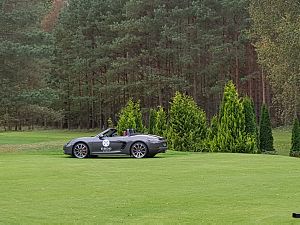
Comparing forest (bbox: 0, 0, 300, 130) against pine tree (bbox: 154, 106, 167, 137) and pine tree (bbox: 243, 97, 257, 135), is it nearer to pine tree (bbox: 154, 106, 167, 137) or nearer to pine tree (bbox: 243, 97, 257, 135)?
pine tree (bbox: 243, 97, 257, 135)

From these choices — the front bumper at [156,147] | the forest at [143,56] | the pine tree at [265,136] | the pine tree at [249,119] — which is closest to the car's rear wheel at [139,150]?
the front bumper at [156,147]

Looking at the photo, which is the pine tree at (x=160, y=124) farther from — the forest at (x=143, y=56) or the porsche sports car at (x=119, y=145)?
the forest at (x=143, y=56)

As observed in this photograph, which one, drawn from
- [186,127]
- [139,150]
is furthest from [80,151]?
[186,127]

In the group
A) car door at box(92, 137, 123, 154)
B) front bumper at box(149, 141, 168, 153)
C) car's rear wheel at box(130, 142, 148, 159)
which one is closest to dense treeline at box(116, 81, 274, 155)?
front bumper at box(149, 141, 168, 153)

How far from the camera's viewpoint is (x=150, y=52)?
191ft

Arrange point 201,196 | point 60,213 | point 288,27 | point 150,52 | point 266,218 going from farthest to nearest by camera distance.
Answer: point 150,52 → point 288,27 → point 201,196 → point 60,213 → point 266,218

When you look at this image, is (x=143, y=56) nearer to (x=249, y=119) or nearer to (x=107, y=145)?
(x=249, y=119)

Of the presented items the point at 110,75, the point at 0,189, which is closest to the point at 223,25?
the point at 110,75

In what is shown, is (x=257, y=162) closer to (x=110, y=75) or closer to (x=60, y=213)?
(x=60, y=213)

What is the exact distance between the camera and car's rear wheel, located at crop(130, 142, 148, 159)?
2230 centimetres

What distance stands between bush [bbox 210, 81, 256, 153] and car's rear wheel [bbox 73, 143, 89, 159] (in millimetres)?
6903

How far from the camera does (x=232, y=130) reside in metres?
26.5

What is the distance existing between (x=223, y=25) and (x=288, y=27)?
21020mm

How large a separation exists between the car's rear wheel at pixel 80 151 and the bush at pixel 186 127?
6.66m
